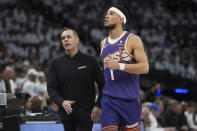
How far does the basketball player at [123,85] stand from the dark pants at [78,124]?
37 cm

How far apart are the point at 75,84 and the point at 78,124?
0.47 metres

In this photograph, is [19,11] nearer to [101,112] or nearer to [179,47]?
[179,47]

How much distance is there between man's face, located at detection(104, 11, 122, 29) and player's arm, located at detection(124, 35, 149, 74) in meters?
0.27

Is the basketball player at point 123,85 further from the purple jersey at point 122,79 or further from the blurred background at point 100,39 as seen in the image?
the blurred background at point 100,39

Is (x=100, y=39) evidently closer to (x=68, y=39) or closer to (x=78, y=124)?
(x=68, y=39)

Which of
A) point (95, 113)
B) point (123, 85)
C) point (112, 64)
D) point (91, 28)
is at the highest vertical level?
point (91, 28)

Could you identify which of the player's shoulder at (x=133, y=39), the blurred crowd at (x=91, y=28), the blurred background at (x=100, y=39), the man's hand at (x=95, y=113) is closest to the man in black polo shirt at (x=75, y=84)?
the man's hand at (x=95, y=113)

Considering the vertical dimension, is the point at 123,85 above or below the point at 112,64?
below

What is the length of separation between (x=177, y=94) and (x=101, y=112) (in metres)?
12.0

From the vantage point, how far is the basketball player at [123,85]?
14.0 feet

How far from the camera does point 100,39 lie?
68.2 feet

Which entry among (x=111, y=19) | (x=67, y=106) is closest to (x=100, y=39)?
(x=111, y=19)

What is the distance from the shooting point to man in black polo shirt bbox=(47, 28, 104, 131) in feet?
15.2

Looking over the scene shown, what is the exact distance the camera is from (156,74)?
54.6 ft
